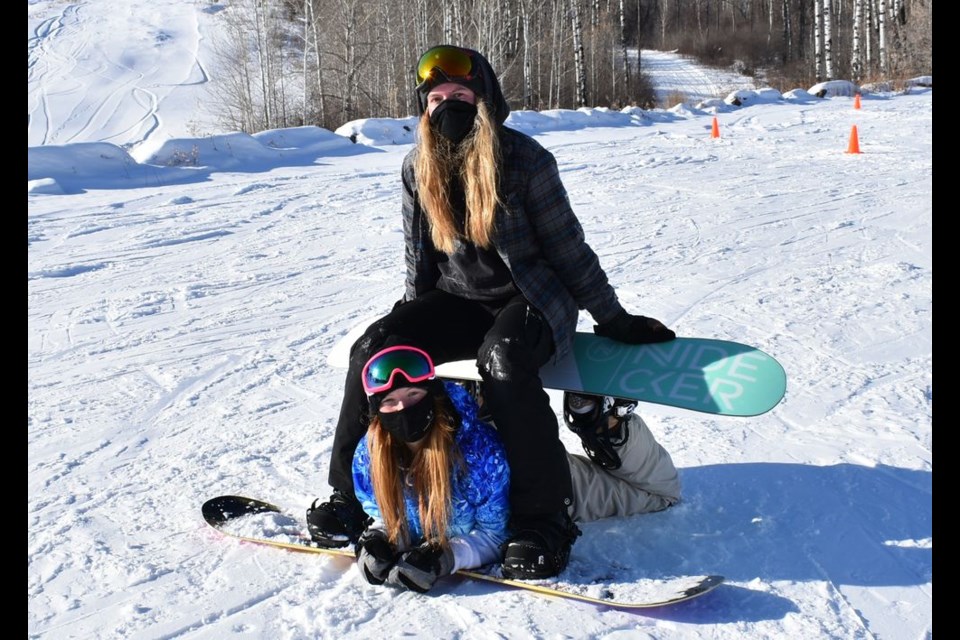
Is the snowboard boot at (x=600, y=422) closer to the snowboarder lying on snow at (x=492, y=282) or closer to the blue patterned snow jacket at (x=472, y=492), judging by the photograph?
the snowboarder lying on snow at (x=492, y=282)

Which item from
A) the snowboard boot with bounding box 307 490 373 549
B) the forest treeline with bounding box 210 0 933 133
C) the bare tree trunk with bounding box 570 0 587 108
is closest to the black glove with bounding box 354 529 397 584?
the snowboard boot with bounding box 307 490 373 549

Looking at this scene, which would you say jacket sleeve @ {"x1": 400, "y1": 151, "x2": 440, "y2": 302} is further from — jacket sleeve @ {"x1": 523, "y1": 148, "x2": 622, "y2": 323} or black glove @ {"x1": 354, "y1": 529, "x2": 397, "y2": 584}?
black glove @ {"x1": 354, "y1": 529, "x2": 397, "y2": 584}

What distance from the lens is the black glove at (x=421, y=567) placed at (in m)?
2.18

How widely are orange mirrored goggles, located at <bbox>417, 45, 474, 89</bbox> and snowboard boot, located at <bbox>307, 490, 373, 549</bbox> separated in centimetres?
131

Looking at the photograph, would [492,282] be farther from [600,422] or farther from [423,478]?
[423,478]

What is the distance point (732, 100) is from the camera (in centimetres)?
2119

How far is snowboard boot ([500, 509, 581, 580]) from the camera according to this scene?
87.7 inches

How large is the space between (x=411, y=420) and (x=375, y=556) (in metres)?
0.40

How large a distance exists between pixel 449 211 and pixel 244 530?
1.20 metres

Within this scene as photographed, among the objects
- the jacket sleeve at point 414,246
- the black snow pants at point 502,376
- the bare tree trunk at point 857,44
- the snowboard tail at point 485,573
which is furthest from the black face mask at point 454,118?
the bare tree trunk at point 857,44

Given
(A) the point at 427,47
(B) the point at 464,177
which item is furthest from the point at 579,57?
(B) the point at 464,177

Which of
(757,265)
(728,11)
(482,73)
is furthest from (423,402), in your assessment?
(728,11)

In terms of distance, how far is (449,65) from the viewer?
246 cm

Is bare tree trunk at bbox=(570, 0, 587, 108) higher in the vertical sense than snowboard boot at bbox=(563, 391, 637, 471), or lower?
higher
